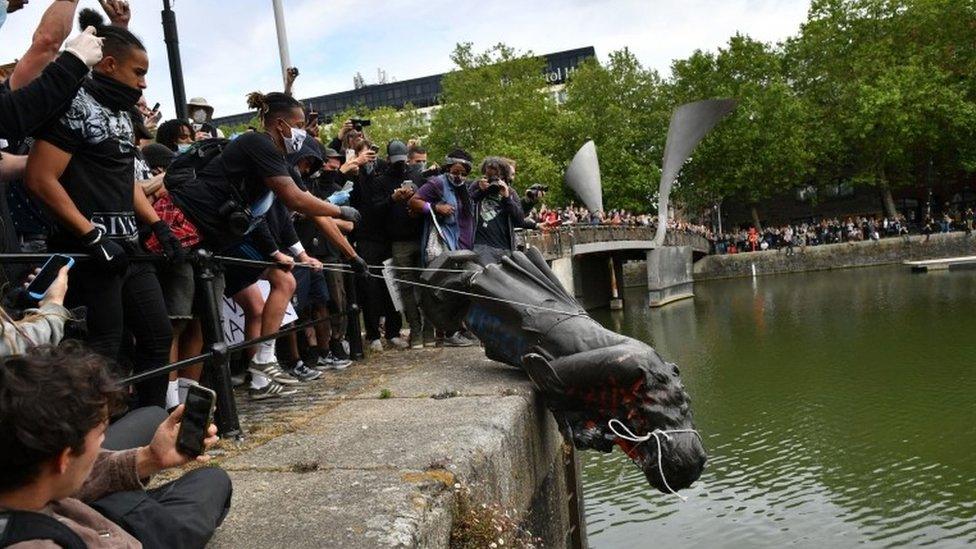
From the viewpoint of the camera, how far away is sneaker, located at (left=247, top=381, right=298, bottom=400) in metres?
4.62

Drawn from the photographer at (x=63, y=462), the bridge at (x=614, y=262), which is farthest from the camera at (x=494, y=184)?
the bridge at (x=614, y=262)

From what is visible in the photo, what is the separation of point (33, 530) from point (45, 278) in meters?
1.23

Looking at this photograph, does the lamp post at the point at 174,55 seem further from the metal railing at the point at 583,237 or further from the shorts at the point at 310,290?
the metal railing at the point at 583,237

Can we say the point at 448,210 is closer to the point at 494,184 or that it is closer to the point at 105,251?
the point at 494,184

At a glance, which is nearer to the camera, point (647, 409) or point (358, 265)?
point (647, 409)

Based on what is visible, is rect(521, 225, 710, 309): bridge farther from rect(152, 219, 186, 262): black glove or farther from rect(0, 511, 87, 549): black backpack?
rect(0, 511, 87, 549): black backpack

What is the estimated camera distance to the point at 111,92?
3133mm

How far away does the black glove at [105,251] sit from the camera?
2.85 meters

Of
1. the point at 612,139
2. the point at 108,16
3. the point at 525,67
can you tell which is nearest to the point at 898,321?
the point at 108,16

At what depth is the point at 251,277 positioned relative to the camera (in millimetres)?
4582

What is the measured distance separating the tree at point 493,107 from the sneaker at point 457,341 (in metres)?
34.1

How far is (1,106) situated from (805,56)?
157ft

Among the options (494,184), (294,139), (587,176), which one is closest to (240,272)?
(294,139)

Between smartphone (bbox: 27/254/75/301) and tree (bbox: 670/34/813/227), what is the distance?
139 feet
